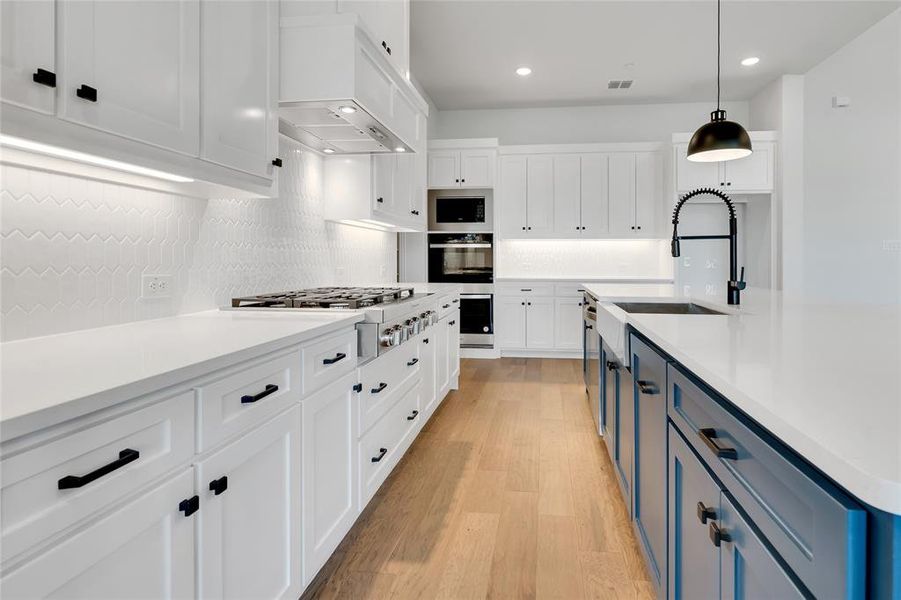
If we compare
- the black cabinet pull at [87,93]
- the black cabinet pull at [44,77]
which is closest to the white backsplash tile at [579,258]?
the black cabinet pull at [87,93]

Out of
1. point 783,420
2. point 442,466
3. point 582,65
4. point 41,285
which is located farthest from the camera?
point 582,65

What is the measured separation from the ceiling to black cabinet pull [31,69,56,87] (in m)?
3.41

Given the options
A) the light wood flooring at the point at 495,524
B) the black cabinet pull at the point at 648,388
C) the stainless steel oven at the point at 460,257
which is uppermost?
the stainless steel oven at the point at 460,257

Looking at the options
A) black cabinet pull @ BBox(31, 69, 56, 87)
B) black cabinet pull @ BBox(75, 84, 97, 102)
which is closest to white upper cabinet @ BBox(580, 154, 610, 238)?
black cabinet pull @ BBox(75, 84, 97, 102)

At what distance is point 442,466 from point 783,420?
92.4 inches

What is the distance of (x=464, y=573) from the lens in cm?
188

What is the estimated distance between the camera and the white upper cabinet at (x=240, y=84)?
167 cm

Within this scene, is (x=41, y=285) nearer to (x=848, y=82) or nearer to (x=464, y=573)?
(x=464, y=573)

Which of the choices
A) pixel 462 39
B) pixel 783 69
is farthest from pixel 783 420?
pixel 783 69

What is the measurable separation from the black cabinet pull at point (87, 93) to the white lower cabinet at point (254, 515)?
0.86m

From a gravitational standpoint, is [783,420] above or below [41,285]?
below

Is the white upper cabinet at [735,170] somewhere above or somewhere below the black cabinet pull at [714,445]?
above

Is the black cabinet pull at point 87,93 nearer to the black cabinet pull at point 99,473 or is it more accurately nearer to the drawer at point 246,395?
the drawer at point 246,395

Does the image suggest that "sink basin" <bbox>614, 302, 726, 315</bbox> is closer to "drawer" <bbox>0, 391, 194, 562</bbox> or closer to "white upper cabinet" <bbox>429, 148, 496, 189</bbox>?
"drawer" <bbox>0, 391, 194, 562</bbox>
